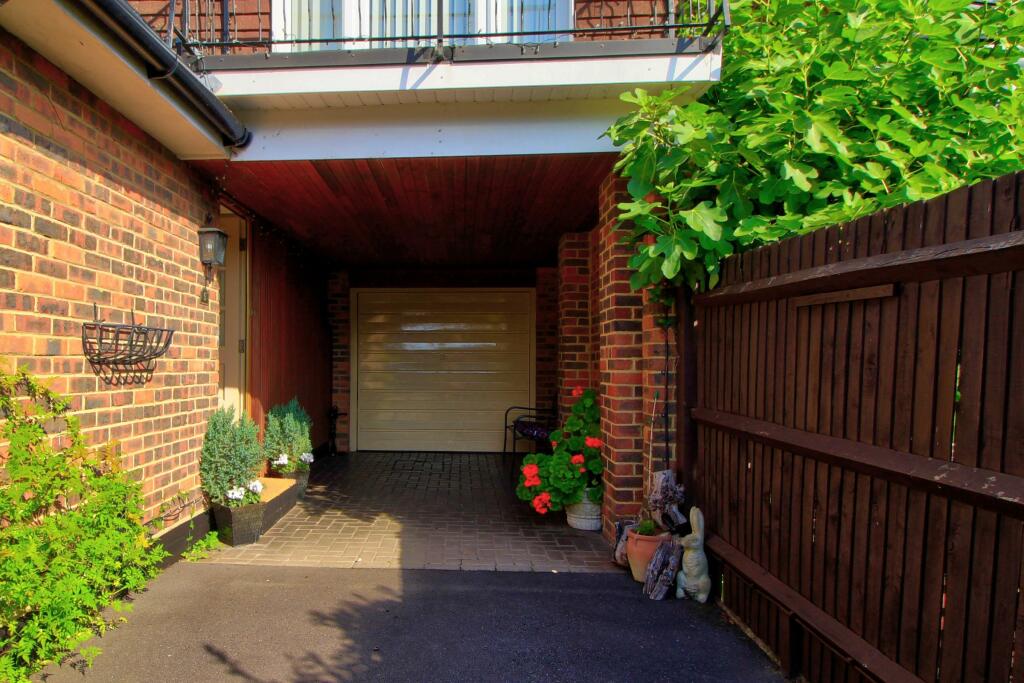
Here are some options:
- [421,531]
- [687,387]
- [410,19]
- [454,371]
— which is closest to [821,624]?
[687,387]

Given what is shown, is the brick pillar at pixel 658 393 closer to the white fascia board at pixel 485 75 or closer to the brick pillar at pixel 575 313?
the white fascia board at pixel 485 75

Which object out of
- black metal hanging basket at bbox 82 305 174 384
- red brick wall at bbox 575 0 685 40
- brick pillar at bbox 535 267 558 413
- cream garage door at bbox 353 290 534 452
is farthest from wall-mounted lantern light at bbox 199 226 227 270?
brick pillar at bbox 535 267 558 413

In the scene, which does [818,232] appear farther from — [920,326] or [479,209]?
[479,209]

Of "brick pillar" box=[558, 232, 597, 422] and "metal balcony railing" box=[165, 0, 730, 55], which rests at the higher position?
"metal balcony railing" box=[165, 0, 730, 55]

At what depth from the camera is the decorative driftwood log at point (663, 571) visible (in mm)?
2873

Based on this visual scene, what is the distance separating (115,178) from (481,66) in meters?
2.09

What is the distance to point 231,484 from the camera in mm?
3631

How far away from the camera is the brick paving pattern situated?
3365 mm

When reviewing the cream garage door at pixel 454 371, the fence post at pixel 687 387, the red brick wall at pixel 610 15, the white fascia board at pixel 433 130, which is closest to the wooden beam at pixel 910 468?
the fence post at pixel 687 387

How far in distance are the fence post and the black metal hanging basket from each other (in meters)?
3.12

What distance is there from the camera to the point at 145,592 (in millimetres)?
2859

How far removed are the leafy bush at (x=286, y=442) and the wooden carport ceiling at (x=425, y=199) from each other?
184 cm

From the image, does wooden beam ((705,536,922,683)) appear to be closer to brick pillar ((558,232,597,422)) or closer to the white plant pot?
the white plant pot

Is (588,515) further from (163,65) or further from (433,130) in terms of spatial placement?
(163,65)
